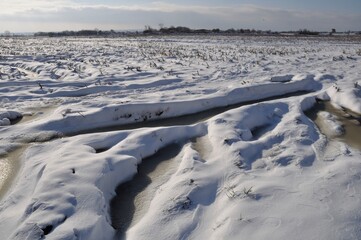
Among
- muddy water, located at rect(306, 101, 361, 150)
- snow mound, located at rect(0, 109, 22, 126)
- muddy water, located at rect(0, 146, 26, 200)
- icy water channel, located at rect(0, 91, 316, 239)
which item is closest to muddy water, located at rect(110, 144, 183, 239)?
icy water channel, located at rect(0, 91, 316, 239)

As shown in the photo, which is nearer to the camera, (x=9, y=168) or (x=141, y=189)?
(x=141, y=189)

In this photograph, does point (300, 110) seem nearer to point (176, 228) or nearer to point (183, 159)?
point (183, 159)

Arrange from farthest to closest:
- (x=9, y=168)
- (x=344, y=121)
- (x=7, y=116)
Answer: (x=7, y=116) < (x=344, y=121) < (x=9, y=168)

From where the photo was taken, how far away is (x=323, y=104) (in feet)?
26.7

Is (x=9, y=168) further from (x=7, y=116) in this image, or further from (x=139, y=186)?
(x=7, y=116)

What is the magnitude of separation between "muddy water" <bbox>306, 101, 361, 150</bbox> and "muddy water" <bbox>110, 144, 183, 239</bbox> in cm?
293

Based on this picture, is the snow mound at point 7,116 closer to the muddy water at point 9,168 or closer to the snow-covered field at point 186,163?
the snow-covered field at point 186,163

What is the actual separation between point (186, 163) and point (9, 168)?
262 centimetres

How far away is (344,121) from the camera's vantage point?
6816 millimetres

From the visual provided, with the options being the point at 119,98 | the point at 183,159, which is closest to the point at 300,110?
the point at 183,159

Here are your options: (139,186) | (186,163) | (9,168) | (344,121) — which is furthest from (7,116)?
(344,121)

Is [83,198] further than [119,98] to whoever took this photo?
No

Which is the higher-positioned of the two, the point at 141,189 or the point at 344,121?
the point at 344,121

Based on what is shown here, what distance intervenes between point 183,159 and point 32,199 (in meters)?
2.15
